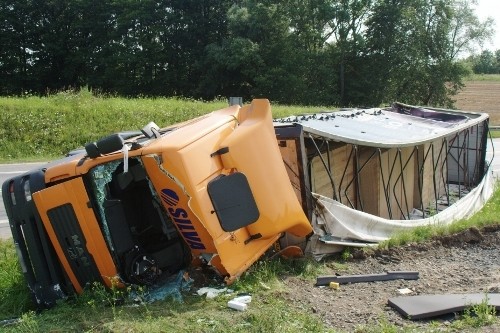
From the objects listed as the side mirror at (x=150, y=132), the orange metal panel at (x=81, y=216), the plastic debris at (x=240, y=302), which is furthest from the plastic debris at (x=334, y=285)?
the side mirror at (x=150, y=132)

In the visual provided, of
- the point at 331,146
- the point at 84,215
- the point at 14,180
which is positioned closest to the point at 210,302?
the point at 84,215

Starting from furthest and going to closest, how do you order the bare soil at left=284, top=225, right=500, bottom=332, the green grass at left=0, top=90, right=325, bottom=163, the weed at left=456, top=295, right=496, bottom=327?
1. the green grass at left=0, top=90, right=325, bottom=163
2. the bare soil at left=284, top=225, right=500, bottom=332
3. the weed at left=456, top=295, right=496, bottom=327

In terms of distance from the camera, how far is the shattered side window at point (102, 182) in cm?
456

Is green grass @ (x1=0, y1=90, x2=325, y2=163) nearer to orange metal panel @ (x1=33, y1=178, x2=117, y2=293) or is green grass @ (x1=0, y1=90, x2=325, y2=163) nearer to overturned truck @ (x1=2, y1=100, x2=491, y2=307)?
overturned truck @ (x1=2, y1=100, x2=491, y2=307)

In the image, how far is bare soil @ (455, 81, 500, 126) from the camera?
132ft

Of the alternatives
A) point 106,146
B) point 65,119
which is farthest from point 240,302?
point 65,119

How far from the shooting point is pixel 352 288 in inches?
193

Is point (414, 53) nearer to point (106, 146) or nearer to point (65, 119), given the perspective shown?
point (65, 119)

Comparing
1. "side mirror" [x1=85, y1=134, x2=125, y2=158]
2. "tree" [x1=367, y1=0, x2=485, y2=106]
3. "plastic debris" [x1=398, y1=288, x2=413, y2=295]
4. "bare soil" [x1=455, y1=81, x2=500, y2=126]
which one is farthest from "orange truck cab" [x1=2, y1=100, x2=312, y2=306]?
"tree" [x1=367, y1=0, x2=485, y2=106]

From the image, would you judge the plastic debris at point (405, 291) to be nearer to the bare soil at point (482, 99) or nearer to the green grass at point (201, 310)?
the green grass at point (201, 310)

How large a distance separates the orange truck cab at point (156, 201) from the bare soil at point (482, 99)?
33.6 meters

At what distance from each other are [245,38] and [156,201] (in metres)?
32.4

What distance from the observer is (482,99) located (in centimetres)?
4691

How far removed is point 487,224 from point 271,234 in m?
4.20
